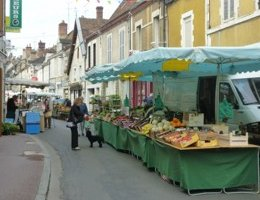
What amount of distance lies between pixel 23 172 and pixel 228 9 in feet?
33.8

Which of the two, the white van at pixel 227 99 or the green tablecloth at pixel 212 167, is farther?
the white van at pixel 227 99

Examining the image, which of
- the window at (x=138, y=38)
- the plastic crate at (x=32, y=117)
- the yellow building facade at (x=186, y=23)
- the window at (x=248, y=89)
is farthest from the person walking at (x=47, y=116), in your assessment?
the window at (x=248, y=89)

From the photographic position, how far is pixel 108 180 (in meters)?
10.6

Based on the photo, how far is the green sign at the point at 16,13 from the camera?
24703 millimetres

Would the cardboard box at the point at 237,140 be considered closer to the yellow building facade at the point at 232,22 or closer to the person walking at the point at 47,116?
the yellow building facade at the point at 232,22

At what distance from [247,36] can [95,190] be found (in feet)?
30.6

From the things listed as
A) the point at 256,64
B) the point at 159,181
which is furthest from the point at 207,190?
the point at 256,64

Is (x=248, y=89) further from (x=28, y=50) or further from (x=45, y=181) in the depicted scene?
(x=28, y=50)

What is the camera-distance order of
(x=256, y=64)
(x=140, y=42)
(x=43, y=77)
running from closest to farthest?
(x=256, y=64), (x=140, y=42), (x=43, y=77)

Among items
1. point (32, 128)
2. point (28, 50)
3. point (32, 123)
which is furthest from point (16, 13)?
point (28, 50)

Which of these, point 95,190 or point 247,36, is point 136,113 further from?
point 95,190

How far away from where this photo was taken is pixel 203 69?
15.1 meters

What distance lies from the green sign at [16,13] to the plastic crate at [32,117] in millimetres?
4393

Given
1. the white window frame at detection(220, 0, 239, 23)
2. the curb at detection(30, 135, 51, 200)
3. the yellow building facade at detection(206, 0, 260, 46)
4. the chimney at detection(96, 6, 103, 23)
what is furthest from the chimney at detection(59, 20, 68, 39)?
the curb at detection(30, 135, 51, 200)
